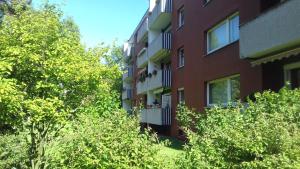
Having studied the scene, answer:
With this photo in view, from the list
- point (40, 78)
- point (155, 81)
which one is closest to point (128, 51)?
point (155, 81)

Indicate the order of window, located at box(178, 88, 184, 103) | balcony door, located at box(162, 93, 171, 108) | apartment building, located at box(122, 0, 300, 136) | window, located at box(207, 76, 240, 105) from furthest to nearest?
balcony door, located at box(162, 93, 171, 108) → window, located at box(178, 88, 184, 103) → window, located at box(207, 76, 240, 105) → apartment building, located at box(122, 0, 300, 136)

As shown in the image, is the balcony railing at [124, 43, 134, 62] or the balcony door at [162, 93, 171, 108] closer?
the balcony door at [162, 93, 171, 108]

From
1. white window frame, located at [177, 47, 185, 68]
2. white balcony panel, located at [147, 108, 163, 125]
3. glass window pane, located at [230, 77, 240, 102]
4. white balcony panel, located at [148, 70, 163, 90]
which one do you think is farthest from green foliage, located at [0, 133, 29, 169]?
white balcony panel, located at [148, 70, 163, 90]

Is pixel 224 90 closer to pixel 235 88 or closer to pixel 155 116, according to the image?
pixel 235 88

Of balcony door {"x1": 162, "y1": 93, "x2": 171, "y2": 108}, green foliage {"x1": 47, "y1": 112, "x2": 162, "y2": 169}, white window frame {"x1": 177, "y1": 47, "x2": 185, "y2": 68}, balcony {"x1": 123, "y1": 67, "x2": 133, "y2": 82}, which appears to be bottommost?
green foliage {"x1": 47, "y1": 112, "x2": 162, "y2": 169}

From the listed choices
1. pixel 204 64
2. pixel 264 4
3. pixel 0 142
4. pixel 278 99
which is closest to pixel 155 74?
pixel 204 64

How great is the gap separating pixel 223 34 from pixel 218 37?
67 centimetres

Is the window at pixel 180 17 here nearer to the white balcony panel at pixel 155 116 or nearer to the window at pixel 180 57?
the window at pixel 180 57

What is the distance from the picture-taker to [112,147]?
650 centimetres

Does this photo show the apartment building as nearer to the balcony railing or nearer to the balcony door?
the balcony door

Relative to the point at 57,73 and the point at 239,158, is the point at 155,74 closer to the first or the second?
the point at 57,73

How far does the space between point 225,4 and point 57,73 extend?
1028cm

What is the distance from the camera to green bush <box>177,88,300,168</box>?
5031 millimetres

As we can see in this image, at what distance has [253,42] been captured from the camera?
12.5 m
